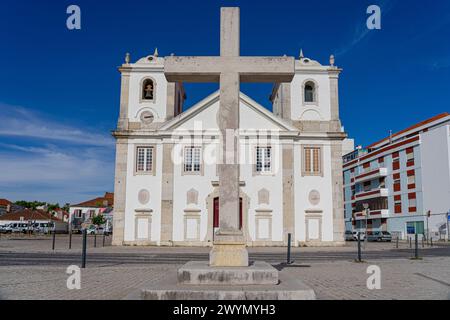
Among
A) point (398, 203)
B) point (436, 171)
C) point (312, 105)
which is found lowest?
point (398, 203)

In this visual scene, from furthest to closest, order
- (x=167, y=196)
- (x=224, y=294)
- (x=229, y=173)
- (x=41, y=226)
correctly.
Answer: (x=41, y=226) → (x=167, y=196) → (x=229, y=173) → (x=224, y=294)

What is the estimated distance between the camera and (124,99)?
2967 cm

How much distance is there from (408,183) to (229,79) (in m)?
45.5

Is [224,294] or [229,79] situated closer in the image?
[224,294]

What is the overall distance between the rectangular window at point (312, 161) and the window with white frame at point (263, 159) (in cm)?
242

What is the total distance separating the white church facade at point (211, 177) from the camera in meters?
27.6

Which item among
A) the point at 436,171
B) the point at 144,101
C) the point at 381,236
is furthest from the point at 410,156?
the point at 144,101

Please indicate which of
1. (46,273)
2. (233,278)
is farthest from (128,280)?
(233,278)

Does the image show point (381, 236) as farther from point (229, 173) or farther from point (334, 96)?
point (229, 173)

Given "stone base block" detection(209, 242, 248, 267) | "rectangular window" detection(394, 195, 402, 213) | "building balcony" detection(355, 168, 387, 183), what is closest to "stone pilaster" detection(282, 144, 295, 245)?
"stone base block" detection(209, 242, 248, 267)

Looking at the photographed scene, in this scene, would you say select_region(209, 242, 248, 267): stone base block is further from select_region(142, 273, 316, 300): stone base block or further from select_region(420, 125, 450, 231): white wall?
select_region(420, 125, 450, 231): white wall

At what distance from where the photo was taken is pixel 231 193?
309 inches

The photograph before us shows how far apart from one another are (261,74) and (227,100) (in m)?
0.89

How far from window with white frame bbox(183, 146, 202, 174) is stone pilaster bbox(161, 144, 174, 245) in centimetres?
98
